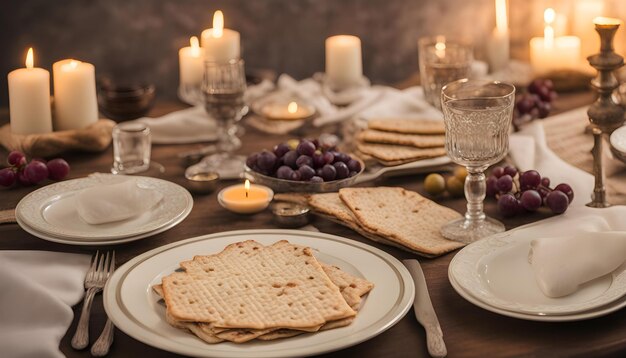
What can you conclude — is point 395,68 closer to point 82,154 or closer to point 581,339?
point 82,154

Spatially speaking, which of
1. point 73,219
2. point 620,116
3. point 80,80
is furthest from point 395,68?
point 73,219

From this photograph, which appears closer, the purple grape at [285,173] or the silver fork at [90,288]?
the silver fork at [90,288]

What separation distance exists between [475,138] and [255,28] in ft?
6.89

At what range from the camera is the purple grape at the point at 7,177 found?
1.92 metres

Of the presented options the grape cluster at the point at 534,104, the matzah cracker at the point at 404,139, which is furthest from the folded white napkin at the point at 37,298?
the grape cluster at the point at 534,104

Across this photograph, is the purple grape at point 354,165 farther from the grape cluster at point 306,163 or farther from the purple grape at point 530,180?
the purple grape at point 530,180

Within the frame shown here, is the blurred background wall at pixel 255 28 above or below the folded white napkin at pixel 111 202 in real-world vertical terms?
above

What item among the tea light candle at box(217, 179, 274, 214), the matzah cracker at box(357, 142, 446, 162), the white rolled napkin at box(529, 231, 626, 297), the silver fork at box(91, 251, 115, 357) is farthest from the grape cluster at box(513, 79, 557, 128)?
the silver fork at box(91, 251, 115, 357)

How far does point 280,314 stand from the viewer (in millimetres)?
1207

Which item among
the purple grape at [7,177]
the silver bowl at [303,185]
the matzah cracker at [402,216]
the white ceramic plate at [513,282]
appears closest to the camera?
the white ceramic plate at [513,282]

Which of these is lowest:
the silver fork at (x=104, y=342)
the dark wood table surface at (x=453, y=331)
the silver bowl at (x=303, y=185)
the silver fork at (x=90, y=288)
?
the dark wood table surface at (x=453, y=331)

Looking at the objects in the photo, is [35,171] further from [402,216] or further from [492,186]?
[492,186]

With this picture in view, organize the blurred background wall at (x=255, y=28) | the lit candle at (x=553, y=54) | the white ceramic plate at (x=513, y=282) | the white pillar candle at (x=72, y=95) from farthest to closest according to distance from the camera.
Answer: the blurred background wall at (x=255, y=28) → the lit candle at (x=553, y=54) → the white pillar candle at (x=72, y=95) → the white ceramic plate at (x=513, y=282)

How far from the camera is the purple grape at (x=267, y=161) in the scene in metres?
1.86
